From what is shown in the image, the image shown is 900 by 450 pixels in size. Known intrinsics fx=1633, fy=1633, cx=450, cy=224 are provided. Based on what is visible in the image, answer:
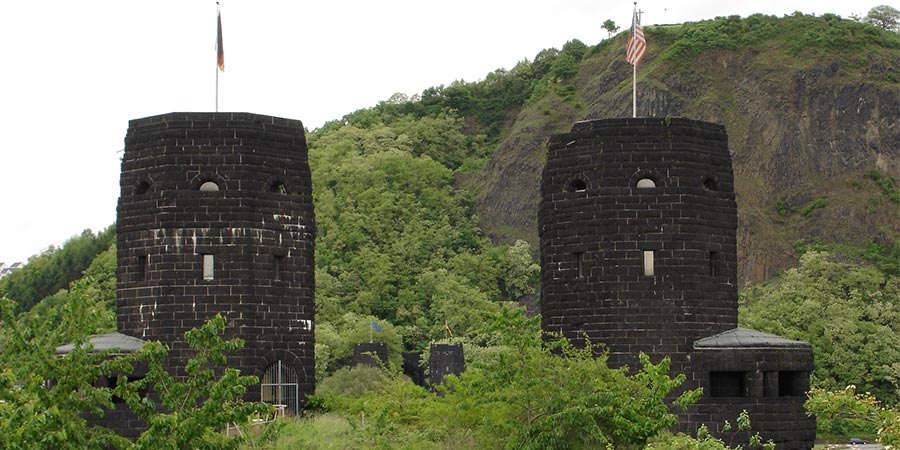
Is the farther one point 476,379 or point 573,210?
point 573,210

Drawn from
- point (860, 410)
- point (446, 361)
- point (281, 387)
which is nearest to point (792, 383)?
point (860, 410)

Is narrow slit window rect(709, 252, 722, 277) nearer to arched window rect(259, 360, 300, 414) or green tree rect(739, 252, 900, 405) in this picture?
arched window rect(259, 360, 300, 414)

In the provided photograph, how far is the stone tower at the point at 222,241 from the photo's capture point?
134ft

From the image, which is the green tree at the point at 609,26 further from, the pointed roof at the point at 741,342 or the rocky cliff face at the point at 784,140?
the pointed roof at the point at 741,342

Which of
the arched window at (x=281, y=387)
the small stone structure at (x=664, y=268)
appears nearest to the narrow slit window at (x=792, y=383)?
the small stone structure at (x=664, y=268)

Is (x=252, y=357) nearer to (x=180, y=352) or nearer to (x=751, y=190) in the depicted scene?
(x=180, y=352)

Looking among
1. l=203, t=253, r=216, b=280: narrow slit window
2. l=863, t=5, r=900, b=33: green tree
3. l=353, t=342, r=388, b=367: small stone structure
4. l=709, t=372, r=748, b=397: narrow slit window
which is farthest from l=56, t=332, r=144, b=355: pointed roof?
l=863, t=5, r=900, b=33: green tree

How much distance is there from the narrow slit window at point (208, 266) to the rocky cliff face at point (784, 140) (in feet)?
281

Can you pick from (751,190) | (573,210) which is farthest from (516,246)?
(573,210)

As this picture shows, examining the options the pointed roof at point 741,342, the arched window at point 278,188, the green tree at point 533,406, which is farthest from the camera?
the arched window at point 278,188

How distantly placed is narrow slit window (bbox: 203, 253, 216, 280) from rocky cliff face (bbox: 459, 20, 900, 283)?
8566cm

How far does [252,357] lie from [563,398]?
32.3 feet

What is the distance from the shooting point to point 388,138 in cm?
14562

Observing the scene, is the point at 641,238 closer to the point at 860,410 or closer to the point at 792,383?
the point at 792,383
